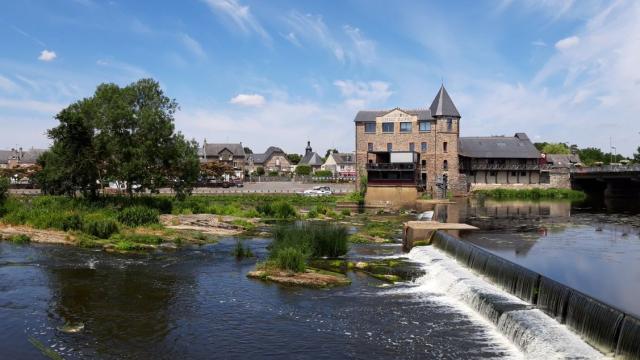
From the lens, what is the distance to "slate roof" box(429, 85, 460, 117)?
84.4 m

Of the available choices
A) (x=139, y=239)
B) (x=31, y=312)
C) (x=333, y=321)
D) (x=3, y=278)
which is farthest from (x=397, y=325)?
(x=139, y=239)

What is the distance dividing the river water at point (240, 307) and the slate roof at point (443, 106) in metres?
54.0

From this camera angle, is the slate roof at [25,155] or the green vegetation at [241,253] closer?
the green vegetation at [241,253]

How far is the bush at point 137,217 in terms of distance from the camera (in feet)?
136

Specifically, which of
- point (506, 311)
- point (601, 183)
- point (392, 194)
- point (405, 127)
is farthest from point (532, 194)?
point (506, 311)

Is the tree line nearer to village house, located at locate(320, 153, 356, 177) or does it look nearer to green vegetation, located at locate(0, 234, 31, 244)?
village house, located at locate(320, 153, 356, 177)

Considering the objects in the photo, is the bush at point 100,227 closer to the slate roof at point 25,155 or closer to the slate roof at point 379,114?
the slate roof at point 379,114

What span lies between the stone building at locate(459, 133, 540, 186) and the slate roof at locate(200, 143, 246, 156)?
7994cm

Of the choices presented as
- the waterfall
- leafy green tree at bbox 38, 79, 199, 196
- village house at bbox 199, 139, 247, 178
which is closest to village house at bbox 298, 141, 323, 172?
village house at bbox 199, 139, 247, 178

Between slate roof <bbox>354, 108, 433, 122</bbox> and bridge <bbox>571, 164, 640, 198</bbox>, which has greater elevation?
slate roof <bbox>354, 108, 433, 122</bbox>

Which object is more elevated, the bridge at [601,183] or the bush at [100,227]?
the bridge at [601,183]

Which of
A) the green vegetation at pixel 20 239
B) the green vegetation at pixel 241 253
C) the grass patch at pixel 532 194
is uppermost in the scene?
the grass patch at pixel 532 194

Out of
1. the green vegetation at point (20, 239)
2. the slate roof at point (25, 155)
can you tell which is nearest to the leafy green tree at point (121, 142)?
the green vegetation at point (20, 239)

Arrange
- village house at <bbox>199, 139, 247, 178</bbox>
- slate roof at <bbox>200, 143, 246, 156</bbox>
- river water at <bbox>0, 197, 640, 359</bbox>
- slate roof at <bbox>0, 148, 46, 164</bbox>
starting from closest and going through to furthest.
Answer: river water at <bbox>0, 197, 640, 359</bbox> < slate roof at <bbox>0, 148, 46, 164</bbox> < village house at <bbox>199, 139, 247, 178</bbox> < slate roof at <bbox>200, 143, 246, 156</bbox>
